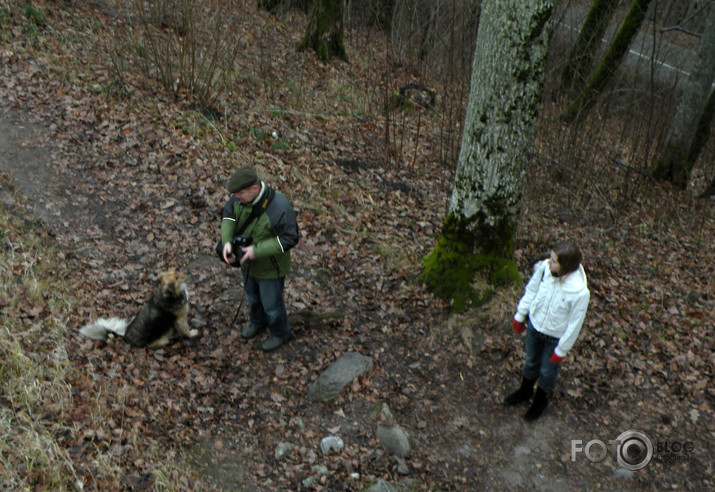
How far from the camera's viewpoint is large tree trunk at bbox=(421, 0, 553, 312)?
5.67 meters

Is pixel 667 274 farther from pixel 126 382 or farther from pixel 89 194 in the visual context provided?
pixel 89 194

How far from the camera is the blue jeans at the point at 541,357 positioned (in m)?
5.01

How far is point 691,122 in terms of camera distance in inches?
433

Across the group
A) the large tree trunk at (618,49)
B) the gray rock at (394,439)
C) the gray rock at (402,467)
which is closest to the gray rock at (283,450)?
the gray rock at (394,439)

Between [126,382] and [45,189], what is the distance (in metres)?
4.31

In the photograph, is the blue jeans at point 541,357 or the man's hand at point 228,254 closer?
the blue jeans at point 541,357

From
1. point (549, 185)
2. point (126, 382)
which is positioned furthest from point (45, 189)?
point (549, 185)

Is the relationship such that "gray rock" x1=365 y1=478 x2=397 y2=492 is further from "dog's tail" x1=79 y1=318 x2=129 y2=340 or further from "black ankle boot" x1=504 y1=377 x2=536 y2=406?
"dog's tail" x1=79 y1=318 x2=129 y2=340

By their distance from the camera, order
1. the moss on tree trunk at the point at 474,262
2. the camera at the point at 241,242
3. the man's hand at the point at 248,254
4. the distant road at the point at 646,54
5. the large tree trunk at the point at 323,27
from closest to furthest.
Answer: the man's hand at the point at 248,254 → the camera at the point at 241,242 → the moss on tree trunk at the point at 474,262 → the distant road at the point at 646,54 → the large tree trunk at the point at 323,27

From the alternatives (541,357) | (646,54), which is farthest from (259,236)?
(646,54)

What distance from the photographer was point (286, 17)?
1600 cm

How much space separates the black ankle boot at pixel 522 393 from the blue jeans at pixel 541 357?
0.19 m

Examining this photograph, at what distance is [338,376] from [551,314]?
226 centimetres

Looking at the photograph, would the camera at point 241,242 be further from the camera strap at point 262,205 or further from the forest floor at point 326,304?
the forest floor at point 326,304
